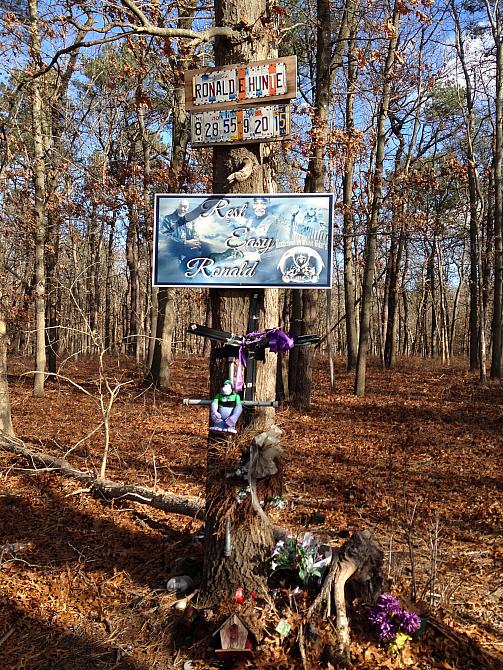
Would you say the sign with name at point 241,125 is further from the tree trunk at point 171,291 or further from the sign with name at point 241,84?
the tree trunk at point 171,291

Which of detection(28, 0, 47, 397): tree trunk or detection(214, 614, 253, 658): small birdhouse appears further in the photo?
detection(28, 0, 47, 397): tree trunk

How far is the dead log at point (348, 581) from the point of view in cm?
322

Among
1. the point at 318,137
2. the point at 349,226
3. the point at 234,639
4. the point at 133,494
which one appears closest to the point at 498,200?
the point at 349,226

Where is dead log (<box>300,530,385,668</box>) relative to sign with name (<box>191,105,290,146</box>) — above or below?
below

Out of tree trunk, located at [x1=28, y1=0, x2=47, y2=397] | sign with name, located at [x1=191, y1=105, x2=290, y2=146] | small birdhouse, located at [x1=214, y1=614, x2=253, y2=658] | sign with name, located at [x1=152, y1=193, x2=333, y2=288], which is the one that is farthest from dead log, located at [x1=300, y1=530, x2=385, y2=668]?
tree trunk, located at [x1=28, y1=0, x2=47, y2=397]

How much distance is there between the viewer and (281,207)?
11.3ft

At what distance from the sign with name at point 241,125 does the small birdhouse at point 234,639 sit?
3.12 metres

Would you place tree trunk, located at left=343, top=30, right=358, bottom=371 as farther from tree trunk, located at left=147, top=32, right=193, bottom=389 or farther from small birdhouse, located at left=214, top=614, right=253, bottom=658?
small birdhouse, located at left=214, top=614, right=253, bottom=658

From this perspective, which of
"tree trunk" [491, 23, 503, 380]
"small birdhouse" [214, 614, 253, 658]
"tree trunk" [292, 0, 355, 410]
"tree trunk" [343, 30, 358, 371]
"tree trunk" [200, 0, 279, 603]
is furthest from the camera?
"tree trunk" [491, 23, 503, 380]

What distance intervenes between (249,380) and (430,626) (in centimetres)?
194


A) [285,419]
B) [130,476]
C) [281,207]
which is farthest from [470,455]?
[281,207]

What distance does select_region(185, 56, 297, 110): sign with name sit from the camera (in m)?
3.40

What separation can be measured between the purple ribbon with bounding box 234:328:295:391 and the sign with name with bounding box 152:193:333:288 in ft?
1.06

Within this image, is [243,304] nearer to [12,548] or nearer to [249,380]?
[249,380]
